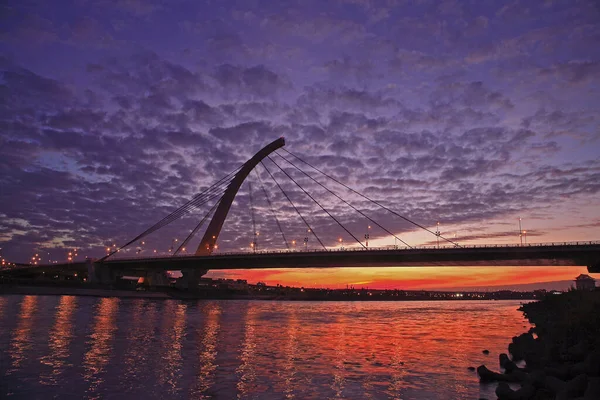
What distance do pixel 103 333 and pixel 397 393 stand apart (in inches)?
843

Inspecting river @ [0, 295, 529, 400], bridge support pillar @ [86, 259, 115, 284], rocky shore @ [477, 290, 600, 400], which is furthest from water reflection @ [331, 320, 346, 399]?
bridge support pillar @ [86, 259, 115, 284]

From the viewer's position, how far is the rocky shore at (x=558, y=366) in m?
11.1

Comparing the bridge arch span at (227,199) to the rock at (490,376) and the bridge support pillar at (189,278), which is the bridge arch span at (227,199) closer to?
the bridge support pillar at (189,278)

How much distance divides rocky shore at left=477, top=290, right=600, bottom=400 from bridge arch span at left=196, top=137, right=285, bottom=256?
215ft

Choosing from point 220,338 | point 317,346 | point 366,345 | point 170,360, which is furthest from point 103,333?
point 366,345

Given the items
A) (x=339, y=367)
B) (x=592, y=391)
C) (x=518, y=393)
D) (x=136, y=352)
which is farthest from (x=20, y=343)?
(x=592, y=391)

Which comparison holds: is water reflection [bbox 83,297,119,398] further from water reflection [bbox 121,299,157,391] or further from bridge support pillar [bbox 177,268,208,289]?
bridge support pillar [bbox 177,268,208,289]

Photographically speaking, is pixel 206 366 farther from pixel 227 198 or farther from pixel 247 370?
pixel 227 198

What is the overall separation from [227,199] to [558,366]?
241 feet

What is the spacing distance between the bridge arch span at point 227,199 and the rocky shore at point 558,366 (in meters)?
65.5

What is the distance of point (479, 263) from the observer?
2594 inches

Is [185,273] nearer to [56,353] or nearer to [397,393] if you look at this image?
[56,353]

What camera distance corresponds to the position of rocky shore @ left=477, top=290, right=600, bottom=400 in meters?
11.1

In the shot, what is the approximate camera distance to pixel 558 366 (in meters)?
15.2
